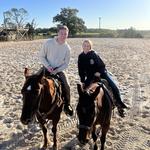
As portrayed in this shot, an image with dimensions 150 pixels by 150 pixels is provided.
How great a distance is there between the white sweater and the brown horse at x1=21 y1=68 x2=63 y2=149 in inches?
17.8

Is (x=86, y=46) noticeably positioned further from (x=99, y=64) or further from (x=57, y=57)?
(x=57, y=57)

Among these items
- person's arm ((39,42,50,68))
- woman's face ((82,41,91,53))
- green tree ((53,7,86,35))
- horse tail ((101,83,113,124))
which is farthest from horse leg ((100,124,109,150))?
green tree ((53,7,86,35))

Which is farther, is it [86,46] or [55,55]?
[55,55]

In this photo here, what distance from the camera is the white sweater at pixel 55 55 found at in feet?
23.4

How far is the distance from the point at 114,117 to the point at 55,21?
94022 millimetres

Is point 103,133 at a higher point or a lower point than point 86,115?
lower

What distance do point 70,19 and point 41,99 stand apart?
92.8 m

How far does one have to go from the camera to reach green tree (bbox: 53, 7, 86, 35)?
3754 inches

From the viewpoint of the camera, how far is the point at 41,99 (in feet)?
19.6

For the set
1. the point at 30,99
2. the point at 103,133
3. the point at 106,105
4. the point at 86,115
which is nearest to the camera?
the point at 86,115

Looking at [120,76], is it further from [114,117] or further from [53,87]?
[53,87]

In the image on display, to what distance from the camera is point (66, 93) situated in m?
7.16

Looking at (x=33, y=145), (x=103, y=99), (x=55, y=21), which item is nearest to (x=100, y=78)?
(x=103, y=99)

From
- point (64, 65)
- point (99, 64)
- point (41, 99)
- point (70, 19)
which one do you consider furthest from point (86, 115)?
point (70, 19)
